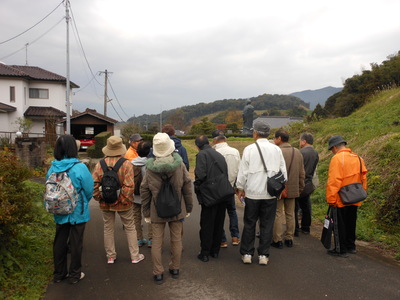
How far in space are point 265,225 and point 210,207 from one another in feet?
2.56

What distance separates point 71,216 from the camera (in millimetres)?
3834

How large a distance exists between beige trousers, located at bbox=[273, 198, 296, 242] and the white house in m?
23.6

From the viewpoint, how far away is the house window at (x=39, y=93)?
3023 cm

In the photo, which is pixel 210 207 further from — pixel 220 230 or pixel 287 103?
pixel 287 103

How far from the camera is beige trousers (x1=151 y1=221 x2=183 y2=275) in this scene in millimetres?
3881

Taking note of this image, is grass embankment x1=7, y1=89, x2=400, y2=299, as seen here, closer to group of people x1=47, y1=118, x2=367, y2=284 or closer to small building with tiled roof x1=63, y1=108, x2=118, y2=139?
group of people x1=47, y1=118, x2=367, y2=284

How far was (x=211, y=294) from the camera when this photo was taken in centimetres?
359

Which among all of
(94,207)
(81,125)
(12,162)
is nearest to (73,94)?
(81,125)

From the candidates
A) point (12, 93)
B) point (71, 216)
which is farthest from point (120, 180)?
point (12, 93)

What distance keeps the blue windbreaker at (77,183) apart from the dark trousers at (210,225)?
5.16 feet

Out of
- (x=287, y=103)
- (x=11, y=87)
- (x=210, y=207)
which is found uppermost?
(x=287, y=103)

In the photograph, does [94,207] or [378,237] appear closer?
[378,237]

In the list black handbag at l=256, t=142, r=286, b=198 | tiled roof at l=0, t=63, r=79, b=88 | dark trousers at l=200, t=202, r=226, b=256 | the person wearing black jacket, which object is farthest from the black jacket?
tiled roof at l=0, t=63, r=79, b=88

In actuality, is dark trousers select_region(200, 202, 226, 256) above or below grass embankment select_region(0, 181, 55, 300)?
above
